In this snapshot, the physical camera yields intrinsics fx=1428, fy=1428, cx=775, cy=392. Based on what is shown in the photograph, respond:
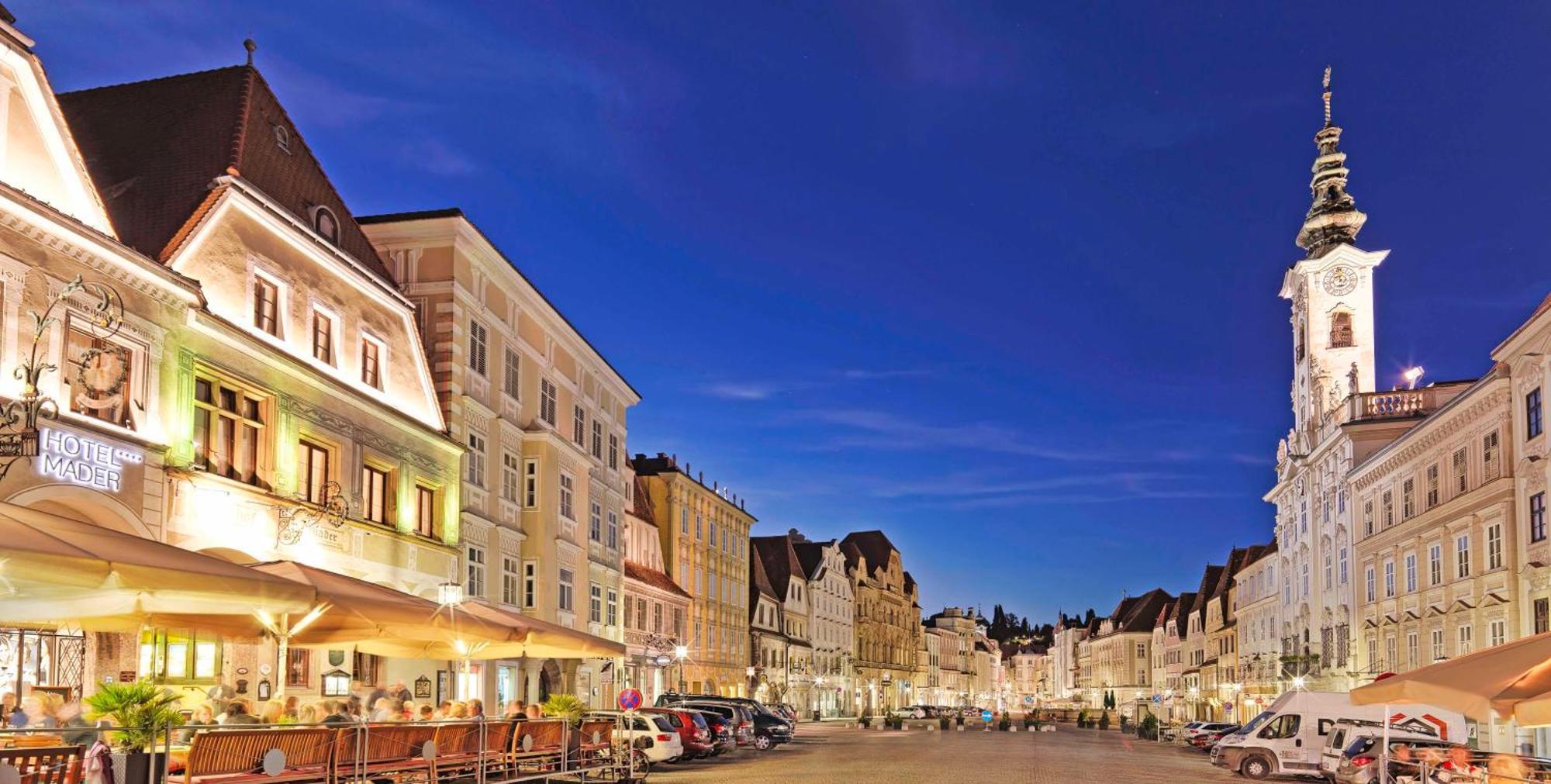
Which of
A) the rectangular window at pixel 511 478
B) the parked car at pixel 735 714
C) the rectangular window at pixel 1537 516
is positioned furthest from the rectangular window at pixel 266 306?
the rectangular window at pixel 1537 516

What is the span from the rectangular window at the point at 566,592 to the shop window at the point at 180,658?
16.8 metres

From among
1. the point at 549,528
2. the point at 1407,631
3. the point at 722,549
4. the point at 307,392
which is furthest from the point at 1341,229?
the point at 307,392

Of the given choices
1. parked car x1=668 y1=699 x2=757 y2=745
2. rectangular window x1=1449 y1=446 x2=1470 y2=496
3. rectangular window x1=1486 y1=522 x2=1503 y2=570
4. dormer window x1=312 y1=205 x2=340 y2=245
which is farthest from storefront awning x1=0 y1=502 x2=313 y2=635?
rectangular window x1=1449 y1=446 x2=1470 y2=496

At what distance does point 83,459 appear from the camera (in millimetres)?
20172

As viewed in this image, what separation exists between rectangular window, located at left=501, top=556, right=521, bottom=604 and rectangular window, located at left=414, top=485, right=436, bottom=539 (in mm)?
4537

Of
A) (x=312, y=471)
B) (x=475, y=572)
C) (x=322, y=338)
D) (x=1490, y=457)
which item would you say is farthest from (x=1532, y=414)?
(x=312, y=471)

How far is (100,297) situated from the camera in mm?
20656

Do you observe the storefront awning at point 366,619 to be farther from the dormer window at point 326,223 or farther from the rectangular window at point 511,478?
the rectangular window at point 511,478

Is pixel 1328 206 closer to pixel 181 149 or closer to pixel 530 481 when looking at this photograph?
pixel 530 481

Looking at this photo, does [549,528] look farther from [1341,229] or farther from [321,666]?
[1341,229]

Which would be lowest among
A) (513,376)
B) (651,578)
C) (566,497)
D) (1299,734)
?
(1299,734)

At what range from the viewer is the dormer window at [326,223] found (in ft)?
96.5

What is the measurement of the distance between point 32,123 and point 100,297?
260 cm

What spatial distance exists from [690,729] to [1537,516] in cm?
2282
